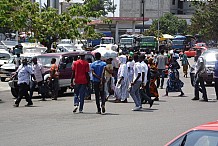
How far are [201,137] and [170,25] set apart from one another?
99.7m

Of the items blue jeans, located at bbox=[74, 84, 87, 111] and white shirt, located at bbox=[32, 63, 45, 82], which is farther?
white shirt, located at bbox=[32, 63, 45, 82]

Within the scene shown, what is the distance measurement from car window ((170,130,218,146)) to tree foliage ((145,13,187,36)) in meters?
93.5

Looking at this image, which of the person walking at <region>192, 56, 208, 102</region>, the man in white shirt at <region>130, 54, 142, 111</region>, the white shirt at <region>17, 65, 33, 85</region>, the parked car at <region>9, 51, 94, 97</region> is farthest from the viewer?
the parked car at <region>9, 51, 94, 97</region>

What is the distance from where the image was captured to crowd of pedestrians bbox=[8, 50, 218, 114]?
1681 centimetres

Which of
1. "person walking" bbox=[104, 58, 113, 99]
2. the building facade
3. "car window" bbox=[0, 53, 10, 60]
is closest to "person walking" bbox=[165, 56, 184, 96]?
"person walking" bbox=[104, 58, 113, 99]

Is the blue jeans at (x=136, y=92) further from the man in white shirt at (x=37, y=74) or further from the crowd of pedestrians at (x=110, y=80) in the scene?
the man in white shirt at (x=37, y=74)

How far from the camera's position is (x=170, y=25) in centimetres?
10456

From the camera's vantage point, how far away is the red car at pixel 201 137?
5770 mm

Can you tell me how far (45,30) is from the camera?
114 feet

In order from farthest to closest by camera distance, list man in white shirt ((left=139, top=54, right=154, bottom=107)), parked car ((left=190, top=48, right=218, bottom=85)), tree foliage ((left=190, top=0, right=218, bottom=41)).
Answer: tree foliage ((left=190, top=0, right=218, bottom=41)), parked car ((left=190, top=48, right=218, bottom=85)), man in white shirt ((left=139, top=54, right=154, bottom=107))

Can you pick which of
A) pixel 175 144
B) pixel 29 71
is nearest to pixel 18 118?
pixel 29 71

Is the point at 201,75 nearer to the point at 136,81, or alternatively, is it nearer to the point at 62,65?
the point at 136,81

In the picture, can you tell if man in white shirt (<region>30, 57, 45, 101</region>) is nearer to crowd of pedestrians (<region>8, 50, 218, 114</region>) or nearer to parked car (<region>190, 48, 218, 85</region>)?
crowd of pedestrians (<region>8, 50, 218, 114</region>)

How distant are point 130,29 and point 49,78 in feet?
258
